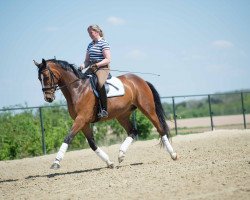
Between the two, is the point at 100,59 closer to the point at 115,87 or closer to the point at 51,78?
the point at 115,87

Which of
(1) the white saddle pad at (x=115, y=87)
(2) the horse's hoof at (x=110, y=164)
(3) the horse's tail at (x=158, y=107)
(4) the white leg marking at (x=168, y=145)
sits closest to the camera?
(2) the horse's hoof at (x=110, y=164)

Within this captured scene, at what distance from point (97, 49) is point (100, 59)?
0.22 m

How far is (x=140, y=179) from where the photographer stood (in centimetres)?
662

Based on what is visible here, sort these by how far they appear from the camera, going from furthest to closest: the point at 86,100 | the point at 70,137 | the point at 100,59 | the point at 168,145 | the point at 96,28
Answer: the point at 168,145 < the point at 100,59 < the point at 96,28 < the point at 86,100 < the point at 70,137

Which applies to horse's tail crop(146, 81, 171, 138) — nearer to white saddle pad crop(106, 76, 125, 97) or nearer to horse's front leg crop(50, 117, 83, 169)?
white saddle pad crop(106, 76, 125, 97)

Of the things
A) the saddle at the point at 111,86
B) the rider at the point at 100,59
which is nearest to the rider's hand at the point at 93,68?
the rider at the point at 100,59

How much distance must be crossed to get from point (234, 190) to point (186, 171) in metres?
1.76

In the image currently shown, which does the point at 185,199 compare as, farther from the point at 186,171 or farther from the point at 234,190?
the point at 186,171

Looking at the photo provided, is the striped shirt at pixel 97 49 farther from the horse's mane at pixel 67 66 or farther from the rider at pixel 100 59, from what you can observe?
the horse's mane at pixel 67 66

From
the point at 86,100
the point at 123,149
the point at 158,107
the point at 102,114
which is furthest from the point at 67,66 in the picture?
the point at 158,107

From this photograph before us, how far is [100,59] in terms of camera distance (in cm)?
890

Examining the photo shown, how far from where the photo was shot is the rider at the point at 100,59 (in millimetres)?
8703

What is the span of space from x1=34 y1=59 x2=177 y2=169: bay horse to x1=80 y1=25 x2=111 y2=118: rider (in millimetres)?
179

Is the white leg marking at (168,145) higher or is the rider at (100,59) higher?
the rider at (100,59)
